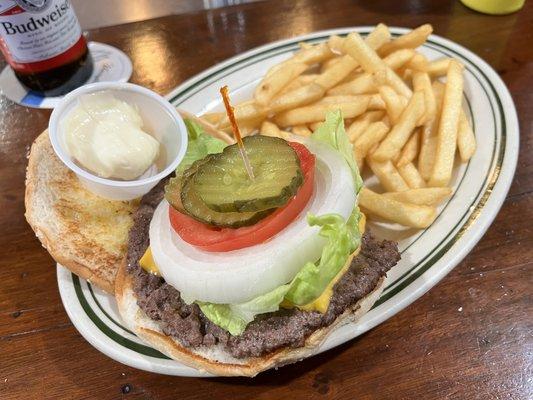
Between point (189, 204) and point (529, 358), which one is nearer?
point (189, 204)

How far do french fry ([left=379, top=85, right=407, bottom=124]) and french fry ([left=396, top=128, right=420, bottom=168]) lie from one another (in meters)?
0.12

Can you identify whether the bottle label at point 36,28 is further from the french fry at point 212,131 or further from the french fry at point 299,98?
the french fry at point 299,98

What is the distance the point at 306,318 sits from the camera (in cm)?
141

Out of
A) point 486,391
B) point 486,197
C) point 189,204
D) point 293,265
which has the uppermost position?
point 189,204

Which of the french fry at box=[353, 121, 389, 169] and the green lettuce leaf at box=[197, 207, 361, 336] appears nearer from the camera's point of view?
the green lettuce leaf at box=[197, 207, 361, 336]

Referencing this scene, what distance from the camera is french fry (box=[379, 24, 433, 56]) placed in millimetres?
2195

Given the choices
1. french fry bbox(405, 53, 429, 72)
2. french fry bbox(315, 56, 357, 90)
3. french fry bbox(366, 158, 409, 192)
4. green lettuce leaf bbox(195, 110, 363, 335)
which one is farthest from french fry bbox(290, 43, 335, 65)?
green lettuce leaf bbox(195, 110, 363, 335)

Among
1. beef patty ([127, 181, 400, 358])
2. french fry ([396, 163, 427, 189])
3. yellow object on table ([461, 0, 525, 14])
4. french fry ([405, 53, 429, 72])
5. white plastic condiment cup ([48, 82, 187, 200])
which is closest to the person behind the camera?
beef patty ([127, 181, 400, 358])

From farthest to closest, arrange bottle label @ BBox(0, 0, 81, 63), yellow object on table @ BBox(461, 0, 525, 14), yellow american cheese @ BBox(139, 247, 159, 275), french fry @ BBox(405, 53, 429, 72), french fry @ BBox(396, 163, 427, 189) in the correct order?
1. yellow object on table @ BBox(461, 0, 525, 14)
2. bottle label @ BBox(0, 0, 81, 63)
3. french fry @ BBox(405, 53, 429, 72)
4. french fry @ BBox(396, 163, 427, 189)
5. yellow american cheese @ BBox(139, 247, 159, 275)

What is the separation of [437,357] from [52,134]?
141 centimetres

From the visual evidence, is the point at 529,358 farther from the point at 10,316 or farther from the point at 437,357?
the point at 10,316

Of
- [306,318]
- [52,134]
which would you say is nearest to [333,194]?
[306,318]

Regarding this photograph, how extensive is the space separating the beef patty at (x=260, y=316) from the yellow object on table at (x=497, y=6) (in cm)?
192

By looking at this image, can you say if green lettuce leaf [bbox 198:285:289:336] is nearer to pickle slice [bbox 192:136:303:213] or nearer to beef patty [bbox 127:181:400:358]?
beef patty [bbox 127:181:400:358]
